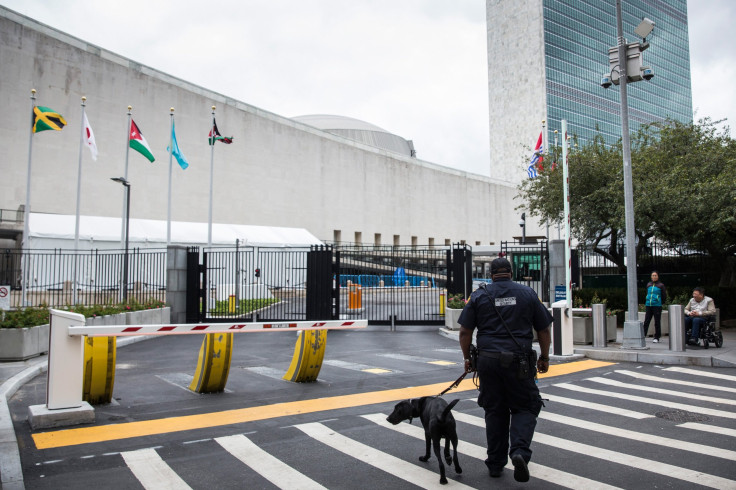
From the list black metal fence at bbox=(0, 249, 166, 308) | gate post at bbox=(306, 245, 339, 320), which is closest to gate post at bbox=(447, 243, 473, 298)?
gate post at bbox=(306, 245, 339, 320)

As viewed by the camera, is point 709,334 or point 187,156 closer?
point 709,334

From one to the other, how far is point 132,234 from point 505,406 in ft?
118

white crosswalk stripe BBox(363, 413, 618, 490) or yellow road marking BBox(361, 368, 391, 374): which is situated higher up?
white crosswalk stripe BBox(363, 413, 618, 490)

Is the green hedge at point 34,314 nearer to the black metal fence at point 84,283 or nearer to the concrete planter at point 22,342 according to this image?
the concrete planter at point 22,342

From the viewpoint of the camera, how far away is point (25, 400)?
8.52 meters

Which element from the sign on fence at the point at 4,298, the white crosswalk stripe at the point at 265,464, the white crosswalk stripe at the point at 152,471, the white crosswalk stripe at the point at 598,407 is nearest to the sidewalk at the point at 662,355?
the white crosswalk stripe at the point at 598,407

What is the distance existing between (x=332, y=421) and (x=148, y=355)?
316 inches

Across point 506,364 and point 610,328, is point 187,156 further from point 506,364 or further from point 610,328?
point 506,364

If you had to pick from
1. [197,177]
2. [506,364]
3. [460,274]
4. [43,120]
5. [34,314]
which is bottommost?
[34,314]

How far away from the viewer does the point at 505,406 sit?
511 cm

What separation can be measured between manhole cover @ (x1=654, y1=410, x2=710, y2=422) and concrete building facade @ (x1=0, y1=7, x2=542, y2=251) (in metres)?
41.5

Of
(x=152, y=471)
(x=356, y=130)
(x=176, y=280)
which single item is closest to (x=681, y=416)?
(x=152, y=471)

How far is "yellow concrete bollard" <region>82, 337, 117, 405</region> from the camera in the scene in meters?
7.96

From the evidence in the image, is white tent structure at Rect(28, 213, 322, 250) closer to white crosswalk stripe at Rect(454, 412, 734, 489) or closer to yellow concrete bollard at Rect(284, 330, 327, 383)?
yellow concrete bollard at Rect(284, 330, 327, 383)
